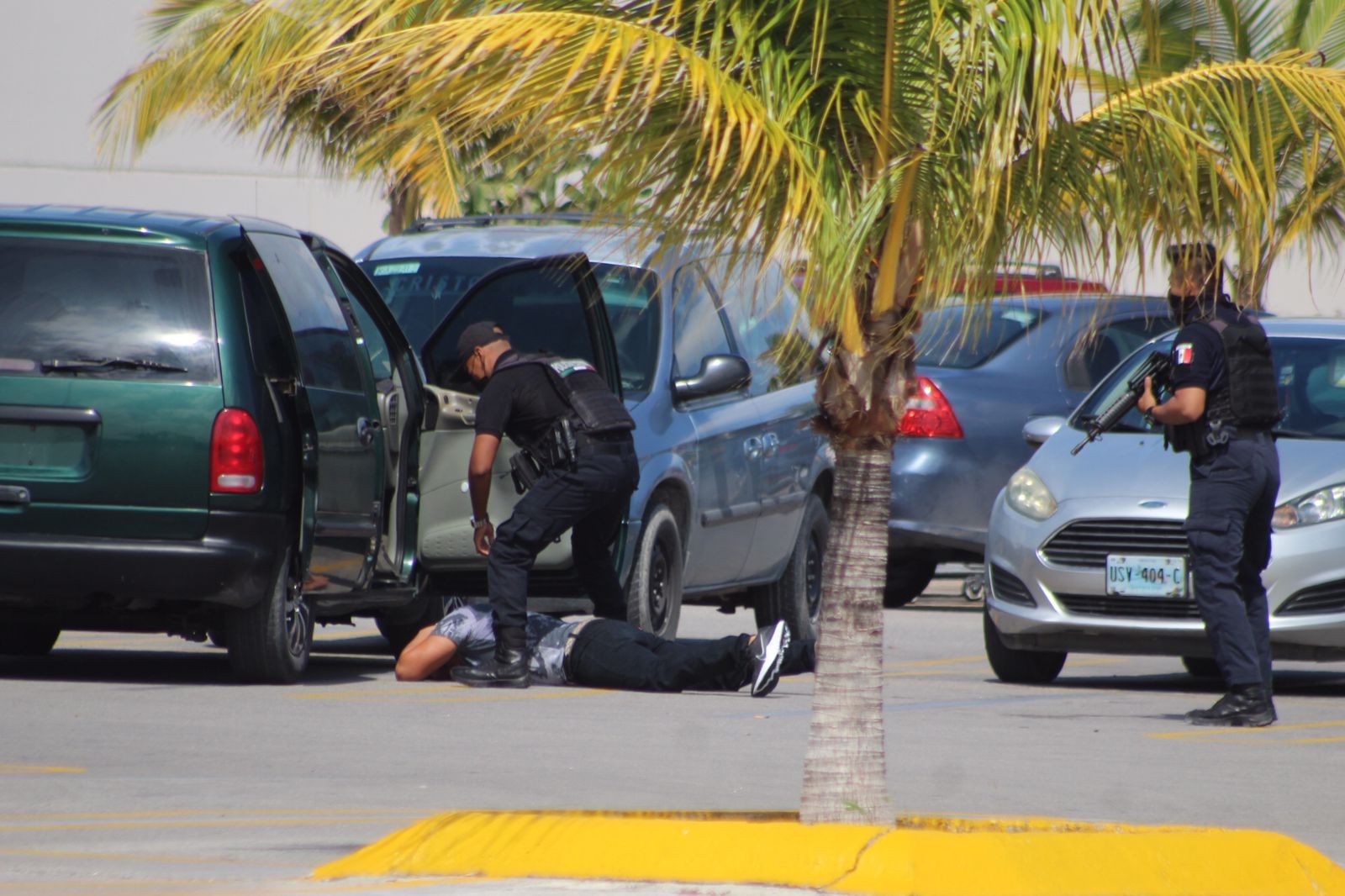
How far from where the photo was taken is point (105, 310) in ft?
28.2

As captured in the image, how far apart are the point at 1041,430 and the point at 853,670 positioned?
5.64 meters

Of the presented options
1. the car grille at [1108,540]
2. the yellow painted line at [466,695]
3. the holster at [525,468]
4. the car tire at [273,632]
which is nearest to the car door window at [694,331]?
the holster at [525,468]

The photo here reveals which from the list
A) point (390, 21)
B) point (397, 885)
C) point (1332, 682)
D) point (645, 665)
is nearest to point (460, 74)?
point (390, 21)

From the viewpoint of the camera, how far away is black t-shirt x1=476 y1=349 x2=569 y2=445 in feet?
31.0

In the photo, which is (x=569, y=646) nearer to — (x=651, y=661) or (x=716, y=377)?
(x=651, y=661)

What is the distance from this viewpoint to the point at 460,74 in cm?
473

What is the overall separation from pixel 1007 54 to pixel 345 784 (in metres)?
3.17

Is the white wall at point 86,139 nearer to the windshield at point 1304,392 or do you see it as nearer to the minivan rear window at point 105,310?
the windshield at point 1304,392

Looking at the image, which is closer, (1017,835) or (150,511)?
(1017,835)

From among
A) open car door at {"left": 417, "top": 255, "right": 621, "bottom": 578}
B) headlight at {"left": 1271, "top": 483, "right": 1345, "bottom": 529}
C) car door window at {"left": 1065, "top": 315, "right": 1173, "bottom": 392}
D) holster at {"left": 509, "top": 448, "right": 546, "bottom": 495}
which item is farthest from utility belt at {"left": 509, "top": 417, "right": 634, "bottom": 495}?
car door window at {"left": 1065, "top": 315, "right": 1173, "bottom": 392}

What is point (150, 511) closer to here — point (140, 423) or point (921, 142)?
point (140, 423)

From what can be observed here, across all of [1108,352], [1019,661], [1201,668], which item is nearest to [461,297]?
[1019,661]

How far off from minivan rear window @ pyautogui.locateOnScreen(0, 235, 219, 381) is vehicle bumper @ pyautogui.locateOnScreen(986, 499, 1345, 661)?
3787 mm

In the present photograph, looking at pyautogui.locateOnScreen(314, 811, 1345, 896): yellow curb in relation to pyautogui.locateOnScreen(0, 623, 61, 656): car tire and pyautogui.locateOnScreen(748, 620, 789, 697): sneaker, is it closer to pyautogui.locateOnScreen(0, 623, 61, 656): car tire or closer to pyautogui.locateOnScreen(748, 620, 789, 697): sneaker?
pyautogui.locateOnScreen(748, 620, 789, 697): sneaker
